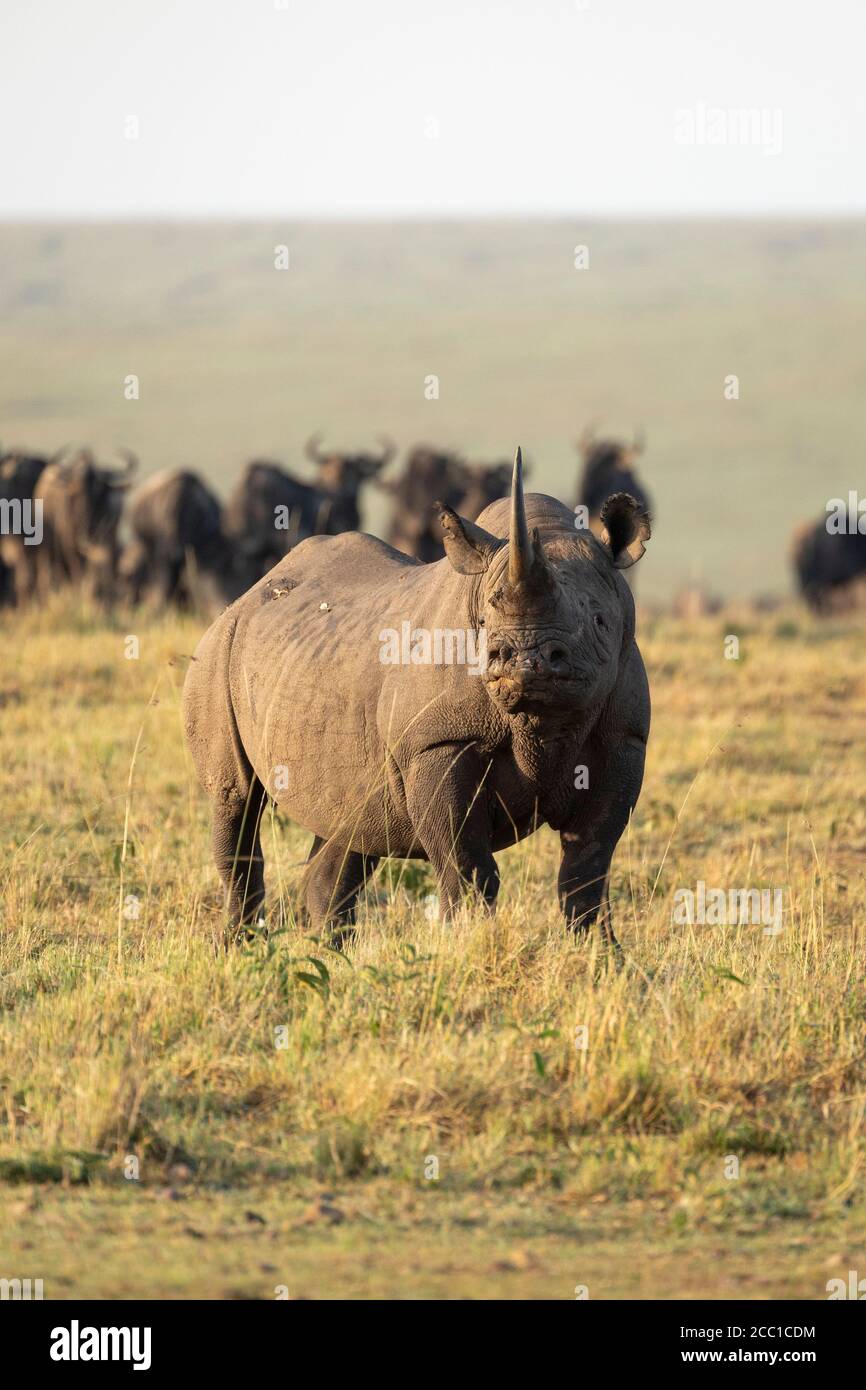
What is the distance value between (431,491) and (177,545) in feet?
10.9

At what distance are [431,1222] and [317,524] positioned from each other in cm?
1751

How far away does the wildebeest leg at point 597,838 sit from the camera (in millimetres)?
7316

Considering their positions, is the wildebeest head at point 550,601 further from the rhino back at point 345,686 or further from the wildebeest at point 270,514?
the wildebeest at point 270,514

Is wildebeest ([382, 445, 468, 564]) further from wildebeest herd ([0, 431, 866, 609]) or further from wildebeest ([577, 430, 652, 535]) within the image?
wildebeest ([577, 430, 652, 535])

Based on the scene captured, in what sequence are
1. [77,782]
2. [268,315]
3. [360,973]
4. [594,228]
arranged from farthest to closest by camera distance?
1. [594,228]
2. [268,315]
3. [77,782]
4. [360,973]

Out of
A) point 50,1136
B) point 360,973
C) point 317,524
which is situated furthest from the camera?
point 317,524

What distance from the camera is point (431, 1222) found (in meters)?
5.42

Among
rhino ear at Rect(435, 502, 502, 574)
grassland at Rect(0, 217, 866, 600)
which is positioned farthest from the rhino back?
grassland at Rect(0, 217, 866, 600)

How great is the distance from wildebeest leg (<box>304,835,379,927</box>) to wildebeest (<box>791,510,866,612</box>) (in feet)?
59.7

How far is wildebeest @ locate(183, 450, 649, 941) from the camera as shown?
22.2 ft

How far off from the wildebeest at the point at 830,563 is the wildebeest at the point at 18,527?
10.0m

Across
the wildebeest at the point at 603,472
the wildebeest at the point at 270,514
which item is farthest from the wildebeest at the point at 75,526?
the wildebeest at the point at 603,472
